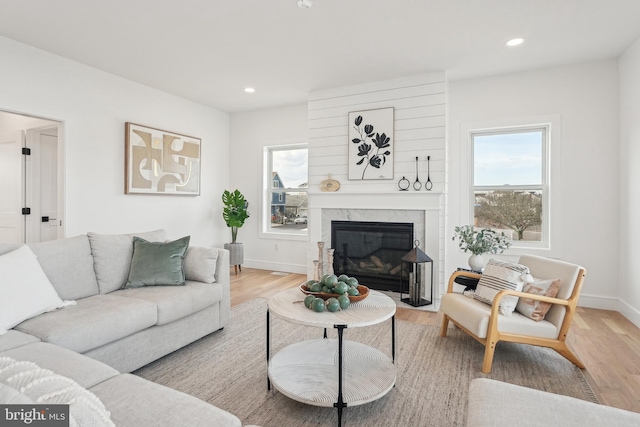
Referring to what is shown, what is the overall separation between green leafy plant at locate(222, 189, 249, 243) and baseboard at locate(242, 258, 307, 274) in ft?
1.89

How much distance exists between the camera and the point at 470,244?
3402 millimetres

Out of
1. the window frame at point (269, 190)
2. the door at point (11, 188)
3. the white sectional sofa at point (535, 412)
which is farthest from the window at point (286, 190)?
the white sectional sofa at point (535, 412)

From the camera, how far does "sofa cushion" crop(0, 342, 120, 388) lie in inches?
55.3

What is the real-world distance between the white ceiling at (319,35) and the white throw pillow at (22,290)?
6.57 feet

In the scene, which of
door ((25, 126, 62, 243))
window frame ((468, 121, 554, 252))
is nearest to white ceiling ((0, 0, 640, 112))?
window frame ((468, 121, 554, 252))

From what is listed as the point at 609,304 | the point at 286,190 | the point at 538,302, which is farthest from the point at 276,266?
the point at 609,304

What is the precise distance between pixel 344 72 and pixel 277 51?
0.88 meters

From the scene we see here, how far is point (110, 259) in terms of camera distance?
8.93ft

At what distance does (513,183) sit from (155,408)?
4320 mm

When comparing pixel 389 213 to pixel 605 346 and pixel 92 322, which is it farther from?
pixel 92 322

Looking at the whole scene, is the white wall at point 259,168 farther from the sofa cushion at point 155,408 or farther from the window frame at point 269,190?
the sofa cushion at point 155,408

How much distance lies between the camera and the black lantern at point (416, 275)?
12.2ft

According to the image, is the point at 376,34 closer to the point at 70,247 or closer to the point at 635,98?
the point at 635,98

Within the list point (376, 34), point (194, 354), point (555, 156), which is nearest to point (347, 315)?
point (194, 354)
